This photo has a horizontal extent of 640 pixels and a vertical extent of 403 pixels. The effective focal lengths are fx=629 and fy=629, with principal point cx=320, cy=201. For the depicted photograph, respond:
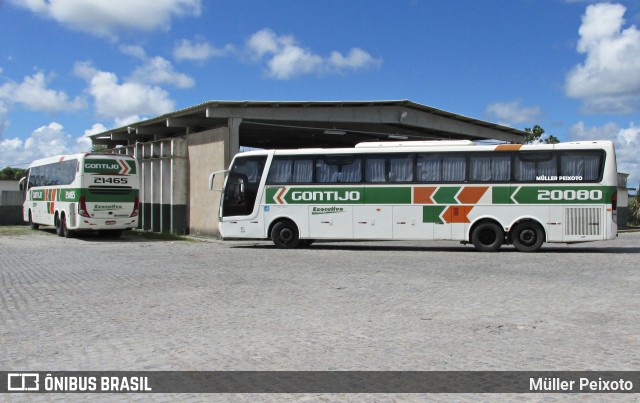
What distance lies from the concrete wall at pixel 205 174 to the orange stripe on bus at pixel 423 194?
9.00m

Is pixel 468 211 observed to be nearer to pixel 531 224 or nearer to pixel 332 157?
pixel 531 224

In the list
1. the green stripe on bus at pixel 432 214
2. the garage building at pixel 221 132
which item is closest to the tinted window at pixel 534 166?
the green stripe on bus at pixel 432 214

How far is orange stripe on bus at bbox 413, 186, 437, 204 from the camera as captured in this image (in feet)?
62.0

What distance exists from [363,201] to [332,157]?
1.75 metres

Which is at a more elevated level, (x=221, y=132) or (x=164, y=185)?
(x=221, y=132)

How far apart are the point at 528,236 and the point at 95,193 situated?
15.7 metres

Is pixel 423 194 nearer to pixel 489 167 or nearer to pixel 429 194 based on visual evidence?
pixel 429 194

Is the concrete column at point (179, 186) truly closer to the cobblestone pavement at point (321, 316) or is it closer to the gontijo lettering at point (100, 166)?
the gontijo lettering at point (100, 166)

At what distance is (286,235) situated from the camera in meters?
20.5

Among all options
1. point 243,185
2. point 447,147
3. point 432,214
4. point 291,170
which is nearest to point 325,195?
point 291,170

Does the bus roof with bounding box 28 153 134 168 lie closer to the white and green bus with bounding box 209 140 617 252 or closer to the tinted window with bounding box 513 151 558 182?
the white and green bus with bounding box 209 140 617 252

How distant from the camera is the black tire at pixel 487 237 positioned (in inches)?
719

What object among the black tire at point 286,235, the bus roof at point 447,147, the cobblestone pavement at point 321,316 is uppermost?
the bus roof at point 447,147

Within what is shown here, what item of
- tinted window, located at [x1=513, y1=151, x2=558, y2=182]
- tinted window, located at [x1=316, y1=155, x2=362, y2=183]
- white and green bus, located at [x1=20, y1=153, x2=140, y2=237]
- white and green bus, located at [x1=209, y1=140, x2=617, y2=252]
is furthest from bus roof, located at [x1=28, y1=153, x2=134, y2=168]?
tinted window, located at [x1=513, y1=151, x2=558, y2=182]
